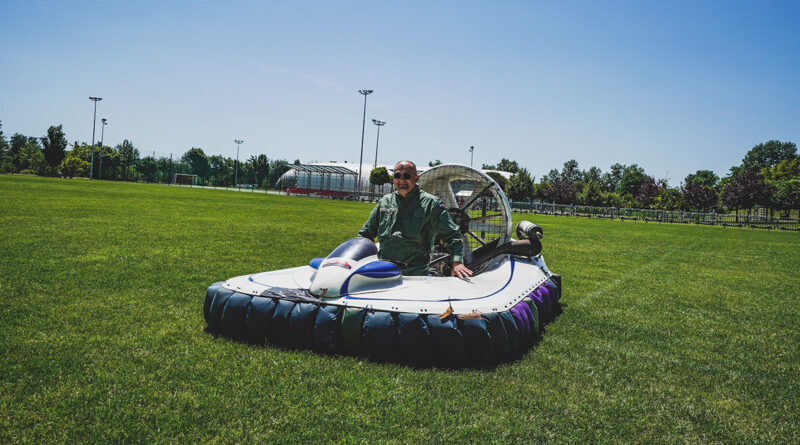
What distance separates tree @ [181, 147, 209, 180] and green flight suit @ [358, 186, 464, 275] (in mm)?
89392

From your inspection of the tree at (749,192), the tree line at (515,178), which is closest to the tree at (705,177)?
the tree line at (515,178)

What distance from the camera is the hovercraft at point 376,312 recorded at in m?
3.67

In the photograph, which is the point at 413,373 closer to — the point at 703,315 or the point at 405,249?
the point at 405,249

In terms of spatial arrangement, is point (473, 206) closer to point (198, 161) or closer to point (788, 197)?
point (788, 197)

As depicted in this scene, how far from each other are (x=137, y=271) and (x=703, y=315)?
7801 mm

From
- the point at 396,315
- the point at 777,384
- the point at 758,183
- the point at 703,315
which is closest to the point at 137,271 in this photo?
the point at 396,315

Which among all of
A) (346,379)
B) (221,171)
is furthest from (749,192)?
(221,171)

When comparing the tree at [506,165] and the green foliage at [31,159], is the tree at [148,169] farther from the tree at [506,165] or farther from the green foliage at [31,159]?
the tree at [506,165]

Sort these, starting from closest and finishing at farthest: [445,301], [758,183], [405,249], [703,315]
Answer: [445,301] < [405,249] < [703,315] < [758,183]

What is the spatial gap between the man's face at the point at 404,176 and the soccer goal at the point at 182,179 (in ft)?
243

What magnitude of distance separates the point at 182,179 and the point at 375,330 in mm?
78251

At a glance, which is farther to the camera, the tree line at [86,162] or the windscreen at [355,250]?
the tree line at [86,162]

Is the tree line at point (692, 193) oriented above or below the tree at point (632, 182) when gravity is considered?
below

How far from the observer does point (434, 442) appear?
2652mm
